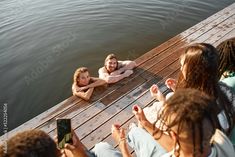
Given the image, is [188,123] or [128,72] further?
[128,72]

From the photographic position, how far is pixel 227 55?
3.28m

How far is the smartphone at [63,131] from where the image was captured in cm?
271

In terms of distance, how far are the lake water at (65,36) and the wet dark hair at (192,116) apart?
4.38 m

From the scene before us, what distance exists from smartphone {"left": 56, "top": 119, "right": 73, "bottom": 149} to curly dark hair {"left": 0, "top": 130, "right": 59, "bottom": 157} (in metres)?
0.80

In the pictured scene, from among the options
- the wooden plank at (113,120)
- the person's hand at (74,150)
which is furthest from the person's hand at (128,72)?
the person's hand at (74,150)

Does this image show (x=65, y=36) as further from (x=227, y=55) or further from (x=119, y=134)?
(x=227, y=55)

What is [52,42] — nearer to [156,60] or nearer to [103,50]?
[103,50]

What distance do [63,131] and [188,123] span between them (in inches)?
47.6

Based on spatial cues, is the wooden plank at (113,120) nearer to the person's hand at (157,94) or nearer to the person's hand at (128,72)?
the person's hand at (128,72)

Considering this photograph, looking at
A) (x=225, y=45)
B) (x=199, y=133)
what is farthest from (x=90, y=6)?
(x=199, y=133)

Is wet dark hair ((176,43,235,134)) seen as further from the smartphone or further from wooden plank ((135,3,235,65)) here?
wooden plank ((135,3,235,65))

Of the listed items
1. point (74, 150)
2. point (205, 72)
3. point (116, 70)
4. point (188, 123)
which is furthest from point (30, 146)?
point (116, 70)

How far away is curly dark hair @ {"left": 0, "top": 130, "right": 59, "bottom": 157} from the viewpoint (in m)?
1.77

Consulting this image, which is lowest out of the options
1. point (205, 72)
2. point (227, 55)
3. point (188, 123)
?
point (227, 55)
